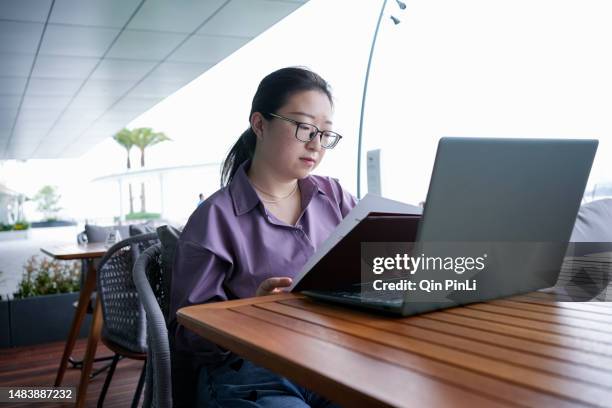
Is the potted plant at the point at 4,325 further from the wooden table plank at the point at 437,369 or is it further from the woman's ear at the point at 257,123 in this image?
the wooden table plank at the point at 437,369

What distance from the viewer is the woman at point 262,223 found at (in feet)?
3.18

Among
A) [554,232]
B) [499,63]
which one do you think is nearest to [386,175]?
[499,63]

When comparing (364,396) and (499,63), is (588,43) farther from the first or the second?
(364,396)

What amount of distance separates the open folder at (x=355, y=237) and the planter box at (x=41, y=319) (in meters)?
3.40

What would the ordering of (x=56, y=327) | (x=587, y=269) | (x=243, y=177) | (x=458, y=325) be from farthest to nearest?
(x=56, y=327), (x=243, y=177), (x=587, y=269), (x=458, y=325)

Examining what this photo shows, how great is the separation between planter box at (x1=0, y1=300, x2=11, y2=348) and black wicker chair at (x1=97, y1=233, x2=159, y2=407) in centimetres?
224

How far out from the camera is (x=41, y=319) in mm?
3842

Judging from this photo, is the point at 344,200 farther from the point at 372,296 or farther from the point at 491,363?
the point at 491,363

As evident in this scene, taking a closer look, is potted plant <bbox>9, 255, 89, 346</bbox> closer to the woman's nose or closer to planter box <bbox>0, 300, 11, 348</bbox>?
planter box <bbox>0, 300, 11, 348</bbox>

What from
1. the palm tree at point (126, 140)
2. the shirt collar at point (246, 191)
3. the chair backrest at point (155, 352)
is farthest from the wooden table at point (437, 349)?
the palm tree at point (126, 140)

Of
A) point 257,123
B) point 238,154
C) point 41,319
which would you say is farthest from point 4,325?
point 257,123

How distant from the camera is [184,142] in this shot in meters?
24.1

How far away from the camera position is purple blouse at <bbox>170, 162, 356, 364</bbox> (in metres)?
1.04

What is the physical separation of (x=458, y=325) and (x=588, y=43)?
4.48m
